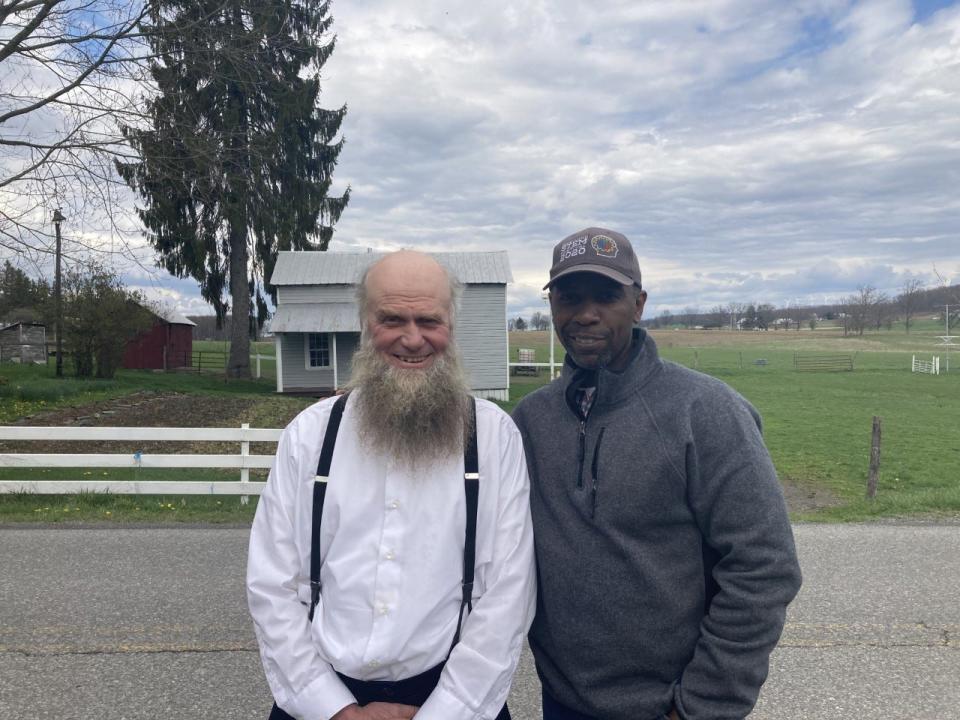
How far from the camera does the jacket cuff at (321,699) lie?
6.98 ft

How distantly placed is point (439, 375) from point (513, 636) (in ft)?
2.73

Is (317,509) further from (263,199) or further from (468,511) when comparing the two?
(263,199)

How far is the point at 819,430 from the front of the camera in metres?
19.3

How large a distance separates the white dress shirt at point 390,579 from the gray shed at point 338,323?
22.8 meters

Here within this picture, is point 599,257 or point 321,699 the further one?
point 599,257

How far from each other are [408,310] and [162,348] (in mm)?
37849

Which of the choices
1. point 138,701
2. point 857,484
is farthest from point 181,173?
point 857,484

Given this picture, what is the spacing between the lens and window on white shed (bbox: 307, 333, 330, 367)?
86.9 feet

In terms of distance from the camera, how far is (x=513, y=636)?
217 centimetres

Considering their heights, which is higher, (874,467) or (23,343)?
(23,343)

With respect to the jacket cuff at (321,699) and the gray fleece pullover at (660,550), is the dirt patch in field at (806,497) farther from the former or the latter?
the jacket cuff at (321,699)

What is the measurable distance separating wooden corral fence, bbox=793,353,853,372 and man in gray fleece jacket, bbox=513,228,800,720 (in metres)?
49.3

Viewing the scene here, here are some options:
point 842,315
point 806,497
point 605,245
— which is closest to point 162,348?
point 806,497

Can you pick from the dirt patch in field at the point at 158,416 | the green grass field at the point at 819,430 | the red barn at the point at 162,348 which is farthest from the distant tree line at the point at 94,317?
the red barn at the point at 162,348
